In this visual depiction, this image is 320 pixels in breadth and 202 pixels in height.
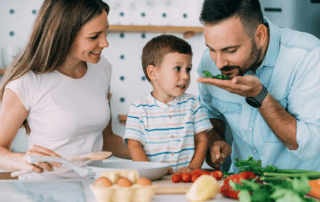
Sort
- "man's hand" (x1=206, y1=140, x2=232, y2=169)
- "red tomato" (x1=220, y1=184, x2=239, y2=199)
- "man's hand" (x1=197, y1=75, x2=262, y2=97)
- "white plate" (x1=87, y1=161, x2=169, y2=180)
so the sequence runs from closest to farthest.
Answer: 1. "red tomato" (x1=220, y1=184, x2=239, y2=199)
2. "white plate" (x1=87, y1=161, x2=169, y2=180)
3. "man's hand" (x1=197, y1=75, x2=262, y2=97)
4. "man's hand" (x1=206, y1=140, x2=232, y2=169)

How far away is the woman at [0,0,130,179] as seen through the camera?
1.32 metres

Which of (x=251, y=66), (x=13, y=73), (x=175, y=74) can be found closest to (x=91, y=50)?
(x=13, y=73)

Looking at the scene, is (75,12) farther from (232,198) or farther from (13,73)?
(232,198)

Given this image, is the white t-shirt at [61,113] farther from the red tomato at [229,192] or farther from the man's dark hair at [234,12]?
the red tomato at [229,192]

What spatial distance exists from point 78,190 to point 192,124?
897mm

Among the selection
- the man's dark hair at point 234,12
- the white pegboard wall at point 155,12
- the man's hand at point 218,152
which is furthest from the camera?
the white pegboard wall at point 155,12

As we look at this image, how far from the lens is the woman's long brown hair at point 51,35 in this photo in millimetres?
1335

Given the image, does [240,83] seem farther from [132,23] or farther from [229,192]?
[132,23]

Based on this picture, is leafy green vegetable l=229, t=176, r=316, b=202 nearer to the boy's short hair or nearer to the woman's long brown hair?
the woman's long brown hair

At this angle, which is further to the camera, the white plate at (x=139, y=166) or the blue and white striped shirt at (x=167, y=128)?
the blue and white striped shirt at (x=167, y=128)

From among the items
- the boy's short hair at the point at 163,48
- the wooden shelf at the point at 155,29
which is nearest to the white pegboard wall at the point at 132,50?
the wooden shelf at the point at 155,29

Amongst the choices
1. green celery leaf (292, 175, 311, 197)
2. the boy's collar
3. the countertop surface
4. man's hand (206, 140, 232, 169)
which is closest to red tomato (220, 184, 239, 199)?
the countertop surface

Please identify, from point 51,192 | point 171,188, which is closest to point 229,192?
point 171,188

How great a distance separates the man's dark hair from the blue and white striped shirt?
0.52m
